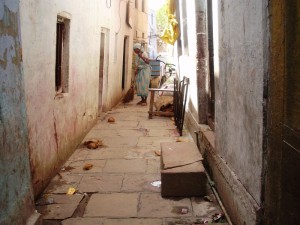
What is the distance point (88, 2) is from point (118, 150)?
10.9 ft

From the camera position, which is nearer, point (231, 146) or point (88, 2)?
point (231, 146)

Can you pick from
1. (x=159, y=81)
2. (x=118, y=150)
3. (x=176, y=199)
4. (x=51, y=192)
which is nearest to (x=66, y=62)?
(x=118, y=150)

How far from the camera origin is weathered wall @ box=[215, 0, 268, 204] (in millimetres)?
3008

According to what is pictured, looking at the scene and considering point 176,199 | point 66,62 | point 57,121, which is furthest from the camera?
point 66,62

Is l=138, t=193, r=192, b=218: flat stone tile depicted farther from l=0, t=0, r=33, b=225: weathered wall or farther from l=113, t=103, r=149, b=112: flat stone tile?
l=113, t=103, r=149, b=112: flat stone tile

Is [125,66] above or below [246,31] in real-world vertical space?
above

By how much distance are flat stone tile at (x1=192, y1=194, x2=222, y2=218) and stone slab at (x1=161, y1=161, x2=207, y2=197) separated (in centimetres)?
13

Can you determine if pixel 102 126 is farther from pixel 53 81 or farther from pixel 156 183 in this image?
pixel 156 183

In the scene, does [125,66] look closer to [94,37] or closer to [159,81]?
[159,81]

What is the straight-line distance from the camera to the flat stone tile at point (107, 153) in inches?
264

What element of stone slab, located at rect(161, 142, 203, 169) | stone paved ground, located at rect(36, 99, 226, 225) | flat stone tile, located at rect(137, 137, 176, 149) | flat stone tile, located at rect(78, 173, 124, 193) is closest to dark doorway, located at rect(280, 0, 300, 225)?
stone paved ground, located at rect(36, 99, 226, 225)

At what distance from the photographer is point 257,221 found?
10.1ft

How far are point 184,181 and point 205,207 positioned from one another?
0.44 meters

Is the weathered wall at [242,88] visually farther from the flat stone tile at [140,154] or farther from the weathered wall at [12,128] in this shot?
the flat stone tile at [140,154]
